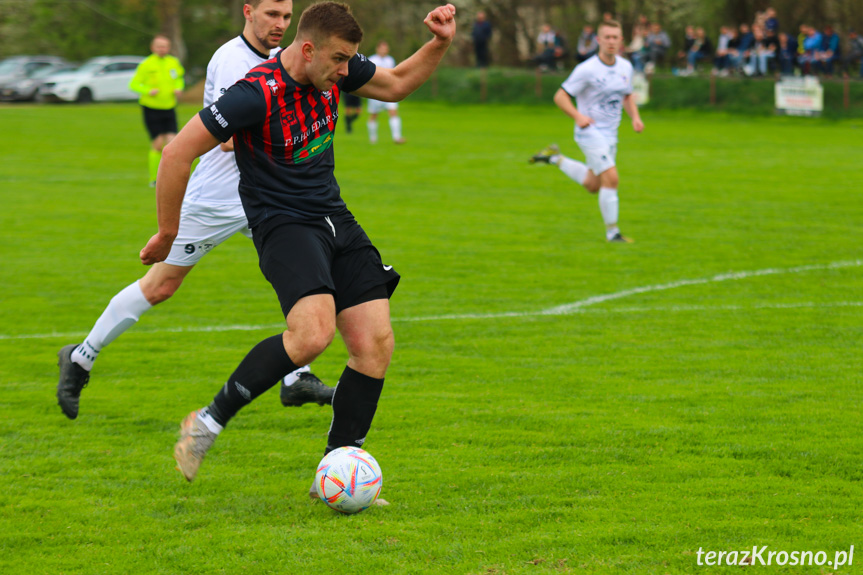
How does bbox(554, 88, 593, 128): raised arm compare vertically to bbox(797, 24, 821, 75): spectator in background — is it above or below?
above

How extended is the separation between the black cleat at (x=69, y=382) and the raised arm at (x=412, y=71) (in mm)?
2179

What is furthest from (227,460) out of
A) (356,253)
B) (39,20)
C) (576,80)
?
(39,20)

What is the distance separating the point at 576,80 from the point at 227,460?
7.83 m

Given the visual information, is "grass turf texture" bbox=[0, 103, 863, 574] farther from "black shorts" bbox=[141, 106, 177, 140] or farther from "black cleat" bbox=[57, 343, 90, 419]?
"black shorts" bbox=[141, 106, 177, 140]

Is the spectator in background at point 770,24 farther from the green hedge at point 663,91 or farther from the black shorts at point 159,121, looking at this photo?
the black shorts at point 159,121

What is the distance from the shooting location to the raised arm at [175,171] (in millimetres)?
4250

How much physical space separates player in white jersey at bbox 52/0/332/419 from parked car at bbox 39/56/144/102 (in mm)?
36037

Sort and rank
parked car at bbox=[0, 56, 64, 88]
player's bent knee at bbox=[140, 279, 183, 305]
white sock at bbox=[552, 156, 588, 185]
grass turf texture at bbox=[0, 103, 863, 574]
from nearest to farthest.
Answer: grass turf texture at bbox=[0, 103, 863, 574]
player's bent knee at bbox=[140, 279, 183, 305]
white sock at bbox=[552, 156, 588, 185]
parked car at bbox=[0, 56, 64, 88]

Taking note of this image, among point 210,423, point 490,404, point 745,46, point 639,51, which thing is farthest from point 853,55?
point 210,423

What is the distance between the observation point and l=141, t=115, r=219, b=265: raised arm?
425 cm

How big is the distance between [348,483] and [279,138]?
4.72 feet

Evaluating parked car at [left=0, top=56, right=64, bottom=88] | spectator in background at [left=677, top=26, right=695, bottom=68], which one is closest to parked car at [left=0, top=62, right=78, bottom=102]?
parked car at [left=0, top=56, right=64, bottom=88]

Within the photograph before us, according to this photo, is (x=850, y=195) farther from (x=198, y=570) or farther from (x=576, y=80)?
(x=198, y=570)

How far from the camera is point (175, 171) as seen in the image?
429 cm
